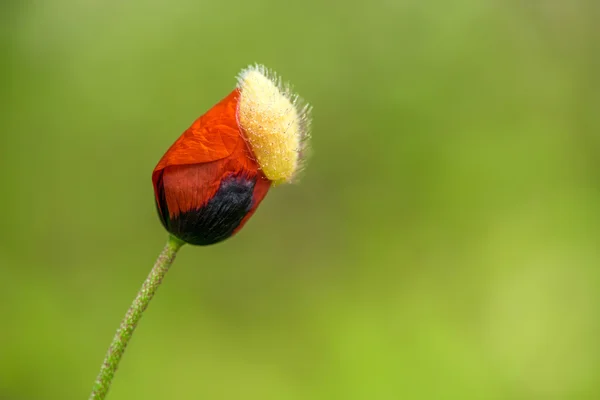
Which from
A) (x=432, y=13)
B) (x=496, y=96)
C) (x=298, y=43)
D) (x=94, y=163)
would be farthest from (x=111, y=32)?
(x=496, y=96)

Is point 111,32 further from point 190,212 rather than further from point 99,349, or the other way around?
point 190,212

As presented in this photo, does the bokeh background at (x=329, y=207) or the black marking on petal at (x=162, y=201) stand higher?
the bokeh background at (x=329, y=207)

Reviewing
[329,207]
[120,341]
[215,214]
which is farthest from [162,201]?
[329,207]

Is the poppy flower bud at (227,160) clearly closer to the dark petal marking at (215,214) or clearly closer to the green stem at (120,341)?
the dark petal marking at (215,214)

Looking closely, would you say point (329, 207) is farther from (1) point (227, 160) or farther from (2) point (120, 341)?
(2) point (120, 341)

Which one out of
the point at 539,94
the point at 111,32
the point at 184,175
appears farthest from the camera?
the point at 539,94

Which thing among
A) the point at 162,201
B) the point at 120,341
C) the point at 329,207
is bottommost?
the point at 120,341

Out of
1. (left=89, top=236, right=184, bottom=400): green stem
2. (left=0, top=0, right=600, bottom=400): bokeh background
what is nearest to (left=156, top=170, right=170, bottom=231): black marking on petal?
(left=89, top=236, right=184, bottom=400): green stem

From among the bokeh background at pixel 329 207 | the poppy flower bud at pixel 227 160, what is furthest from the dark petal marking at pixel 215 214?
the bokeh background at pixel 329 207
